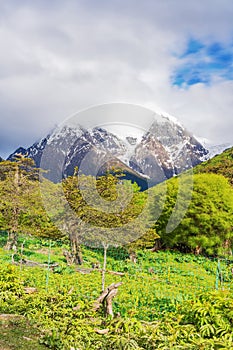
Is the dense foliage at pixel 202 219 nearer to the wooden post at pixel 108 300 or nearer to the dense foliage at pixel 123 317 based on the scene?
the dense foliage at pixel 123 317

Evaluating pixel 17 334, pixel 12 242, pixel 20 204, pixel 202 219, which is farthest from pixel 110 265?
pixel 17 334

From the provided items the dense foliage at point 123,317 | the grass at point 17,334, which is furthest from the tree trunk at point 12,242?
the grass at point 17,334

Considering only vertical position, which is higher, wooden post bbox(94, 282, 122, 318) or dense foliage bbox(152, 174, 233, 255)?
dense foliage bbox(152, 174, 233, 255)

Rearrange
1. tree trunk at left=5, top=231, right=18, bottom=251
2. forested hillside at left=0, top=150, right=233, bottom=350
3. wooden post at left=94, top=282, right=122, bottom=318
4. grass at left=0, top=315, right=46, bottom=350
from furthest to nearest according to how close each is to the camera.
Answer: tree trunk at left=5, top=231, right=18, bottom=251 → wooden post at left=94, top=282, right=122, bottom=318 → grass at left=0, top=315, right=46, bottom=350 → forested hillside at left=0, top=150, right=233, bottom=350

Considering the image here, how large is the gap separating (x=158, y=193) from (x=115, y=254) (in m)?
7.14

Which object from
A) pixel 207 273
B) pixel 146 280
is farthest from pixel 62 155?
pixel 207 273

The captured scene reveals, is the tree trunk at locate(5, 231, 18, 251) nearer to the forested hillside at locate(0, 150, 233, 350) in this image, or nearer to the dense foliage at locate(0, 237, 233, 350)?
the forested hillside at locate(0, 150, 233, 350)

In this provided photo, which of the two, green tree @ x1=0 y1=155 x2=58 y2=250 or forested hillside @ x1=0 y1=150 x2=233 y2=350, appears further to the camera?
green tree @ x1=0 y1=155 x2=58 y2=250

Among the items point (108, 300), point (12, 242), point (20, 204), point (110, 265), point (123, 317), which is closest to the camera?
point (108, 300)

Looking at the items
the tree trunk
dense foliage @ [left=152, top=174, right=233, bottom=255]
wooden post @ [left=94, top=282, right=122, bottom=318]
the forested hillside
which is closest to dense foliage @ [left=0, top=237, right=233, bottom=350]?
the forested hillside

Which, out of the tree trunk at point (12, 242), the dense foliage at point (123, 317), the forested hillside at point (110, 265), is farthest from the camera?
the tree trunk at point (12, 242)

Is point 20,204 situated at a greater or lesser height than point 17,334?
greater

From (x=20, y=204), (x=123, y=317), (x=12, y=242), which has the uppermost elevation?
(x=20, y=204)

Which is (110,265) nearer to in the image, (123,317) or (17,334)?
(123,317)
